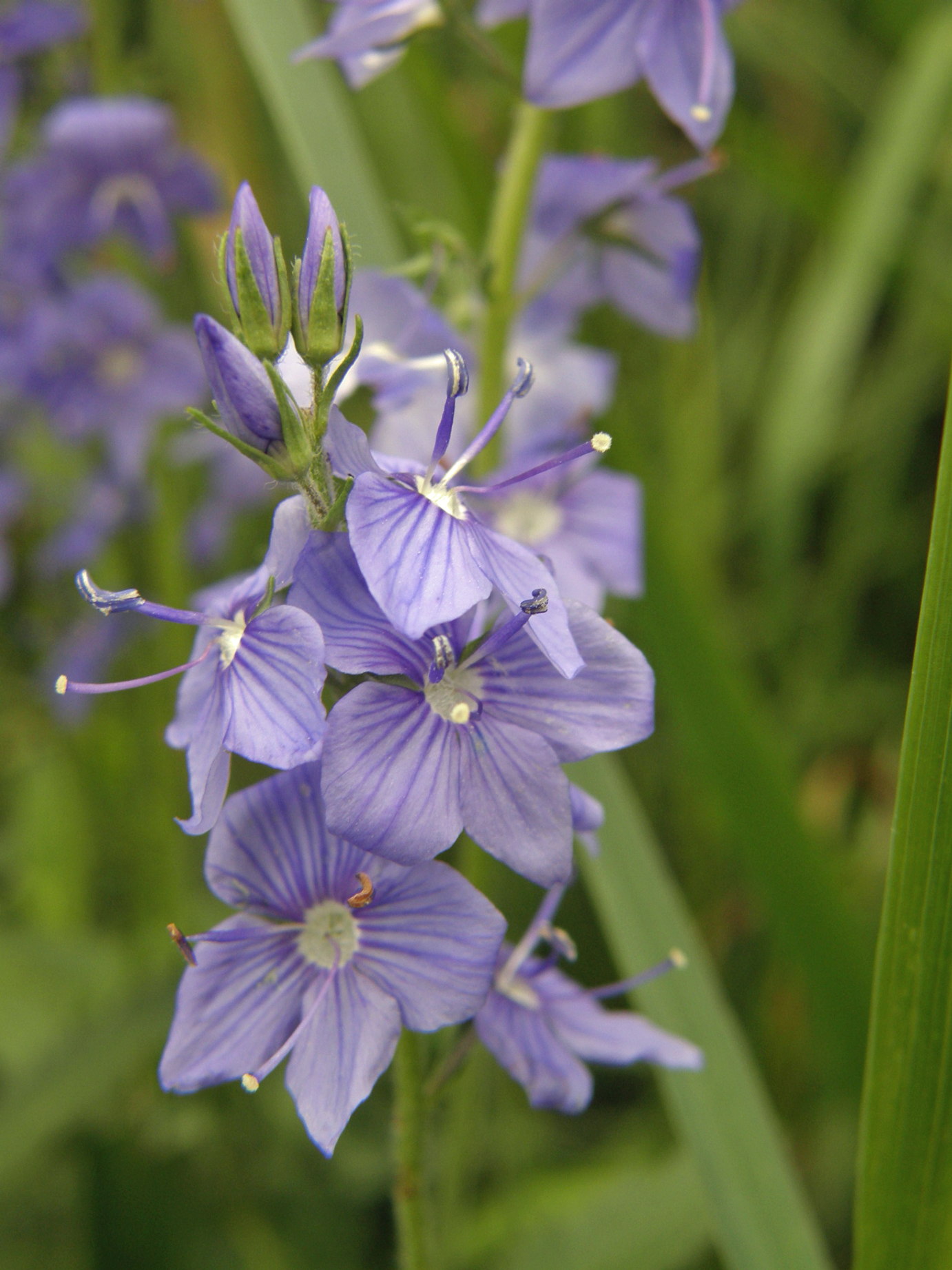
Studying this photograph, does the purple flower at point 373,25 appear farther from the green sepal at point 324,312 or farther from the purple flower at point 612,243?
the green sepal at point 324,312

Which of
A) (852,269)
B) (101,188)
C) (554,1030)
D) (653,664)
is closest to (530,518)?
(653,664)

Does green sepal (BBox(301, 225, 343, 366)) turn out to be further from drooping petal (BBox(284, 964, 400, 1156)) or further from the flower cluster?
drooping petal (BBox(284, 964, 400, 1156))

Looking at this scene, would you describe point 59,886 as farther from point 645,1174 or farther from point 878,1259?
point 878,1259

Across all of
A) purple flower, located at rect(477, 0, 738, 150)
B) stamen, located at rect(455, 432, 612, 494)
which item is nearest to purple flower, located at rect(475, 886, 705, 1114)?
stamen, located at rect(455, 432, 612, 494)

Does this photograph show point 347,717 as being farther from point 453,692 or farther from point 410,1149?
point 410,1149

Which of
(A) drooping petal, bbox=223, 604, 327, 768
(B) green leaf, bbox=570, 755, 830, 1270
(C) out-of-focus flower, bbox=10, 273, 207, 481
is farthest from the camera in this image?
(C) out-of-focus flower, bbox=10, 273, 207, 481

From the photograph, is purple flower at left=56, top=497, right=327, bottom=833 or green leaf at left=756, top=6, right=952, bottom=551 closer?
purple flower at left=56, top=497, right=327, bottom=833
